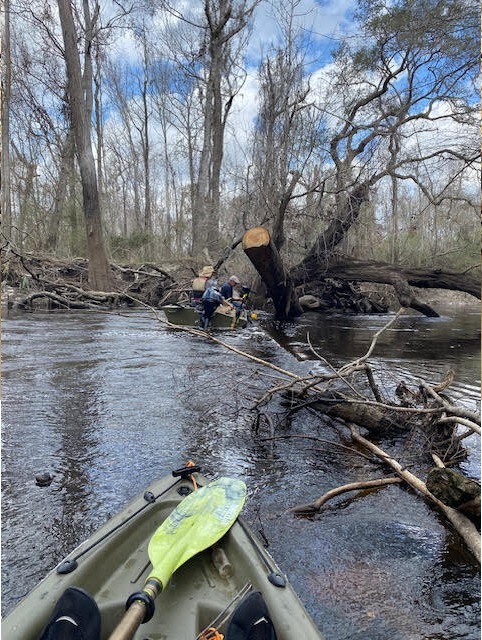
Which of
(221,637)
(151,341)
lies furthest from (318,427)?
Answer: (151,341)

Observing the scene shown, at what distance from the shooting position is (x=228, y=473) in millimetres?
3736

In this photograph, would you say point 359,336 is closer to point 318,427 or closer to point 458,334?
point 458,334

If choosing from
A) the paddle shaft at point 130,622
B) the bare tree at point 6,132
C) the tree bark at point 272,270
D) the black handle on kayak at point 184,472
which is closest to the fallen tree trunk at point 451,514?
the black handle on kayak at point 184,472

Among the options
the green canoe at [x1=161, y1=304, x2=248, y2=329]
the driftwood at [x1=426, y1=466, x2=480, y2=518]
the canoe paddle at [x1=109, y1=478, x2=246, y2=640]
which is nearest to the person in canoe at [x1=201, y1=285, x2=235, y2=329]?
the green canoe at [x1=161, y1=304, x2=248, y2=329]

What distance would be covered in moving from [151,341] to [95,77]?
20.7 m

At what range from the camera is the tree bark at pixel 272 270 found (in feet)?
34.2

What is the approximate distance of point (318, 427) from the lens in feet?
16.0

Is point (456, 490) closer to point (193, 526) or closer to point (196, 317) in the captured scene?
point (193, 526)

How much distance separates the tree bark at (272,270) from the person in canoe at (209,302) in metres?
1.36

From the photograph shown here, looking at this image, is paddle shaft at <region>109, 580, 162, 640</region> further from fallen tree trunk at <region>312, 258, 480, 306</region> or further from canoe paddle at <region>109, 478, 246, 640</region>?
fallen tree trunk at <region>312, 258, 480, 306</region>

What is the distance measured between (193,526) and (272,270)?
10.0 metres

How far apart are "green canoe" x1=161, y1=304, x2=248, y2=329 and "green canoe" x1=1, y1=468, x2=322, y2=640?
27.5 ft

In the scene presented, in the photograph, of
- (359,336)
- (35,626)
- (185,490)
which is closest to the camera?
(35,626)

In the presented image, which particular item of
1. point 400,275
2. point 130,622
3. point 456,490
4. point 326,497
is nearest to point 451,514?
point 456,490
